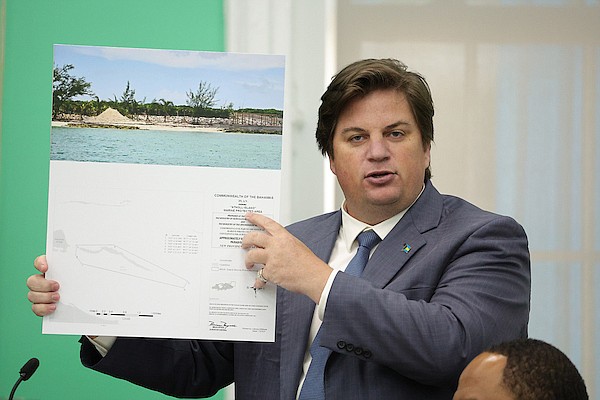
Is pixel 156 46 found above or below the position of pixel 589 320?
above

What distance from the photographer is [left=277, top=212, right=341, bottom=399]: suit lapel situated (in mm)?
1981

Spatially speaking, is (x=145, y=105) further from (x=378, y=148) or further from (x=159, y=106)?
(x=378, y=148)

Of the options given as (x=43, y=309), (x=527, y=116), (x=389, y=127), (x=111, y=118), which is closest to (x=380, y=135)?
(x=389, y=127)

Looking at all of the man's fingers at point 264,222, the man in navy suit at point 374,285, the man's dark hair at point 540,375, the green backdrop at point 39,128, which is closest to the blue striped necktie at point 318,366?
the man in navy suit at point 374,285

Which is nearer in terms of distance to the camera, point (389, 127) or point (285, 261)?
point (285, 261)

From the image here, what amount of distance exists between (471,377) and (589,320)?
98.8 inches

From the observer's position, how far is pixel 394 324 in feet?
5.69

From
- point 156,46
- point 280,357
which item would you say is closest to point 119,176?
point 280,357

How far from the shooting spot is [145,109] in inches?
76.1

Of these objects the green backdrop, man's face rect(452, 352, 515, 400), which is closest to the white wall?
the green backdrop

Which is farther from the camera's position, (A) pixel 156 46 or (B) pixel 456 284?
(A) pixel 156 46

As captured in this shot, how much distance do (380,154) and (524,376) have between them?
0.72 meters

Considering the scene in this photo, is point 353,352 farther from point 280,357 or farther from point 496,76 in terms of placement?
point 496,76

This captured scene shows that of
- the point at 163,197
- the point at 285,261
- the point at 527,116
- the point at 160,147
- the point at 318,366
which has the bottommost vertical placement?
the point at 318,366
